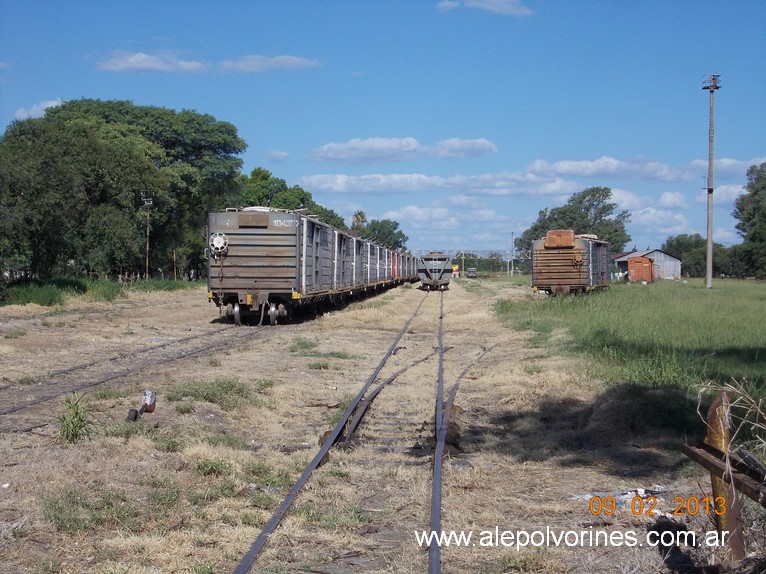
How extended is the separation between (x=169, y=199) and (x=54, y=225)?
19.1 m

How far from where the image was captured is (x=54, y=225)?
110 feet

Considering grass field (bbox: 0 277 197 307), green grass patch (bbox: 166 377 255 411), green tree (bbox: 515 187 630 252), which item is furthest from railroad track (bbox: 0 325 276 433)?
green tree (bbox: 515 187 630 252)

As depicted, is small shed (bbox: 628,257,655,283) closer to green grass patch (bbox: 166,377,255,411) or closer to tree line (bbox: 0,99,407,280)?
tree line (bbox: 0,99,407,280)

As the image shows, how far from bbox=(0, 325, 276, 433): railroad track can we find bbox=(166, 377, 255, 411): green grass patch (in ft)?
4.76

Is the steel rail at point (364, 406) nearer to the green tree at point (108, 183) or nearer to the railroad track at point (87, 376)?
the railroad track at point (87, 376)

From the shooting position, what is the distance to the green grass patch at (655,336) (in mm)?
12266

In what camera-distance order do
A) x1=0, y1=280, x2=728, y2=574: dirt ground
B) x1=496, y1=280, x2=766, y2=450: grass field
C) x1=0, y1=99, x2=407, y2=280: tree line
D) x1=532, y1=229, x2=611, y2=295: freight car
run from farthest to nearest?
x1=532, y1=229, x2=611, y2=295: freight car, x1=0, y1=99, x2=407, y2=280: tree line, x1=496, y1=280, x2=766, y2=450: grass field, x1=0, y1=280, x2=728, y2=574: dirt ground

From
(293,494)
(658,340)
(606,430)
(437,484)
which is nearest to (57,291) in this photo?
(658,340)

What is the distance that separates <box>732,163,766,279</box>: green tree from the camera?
71938mm

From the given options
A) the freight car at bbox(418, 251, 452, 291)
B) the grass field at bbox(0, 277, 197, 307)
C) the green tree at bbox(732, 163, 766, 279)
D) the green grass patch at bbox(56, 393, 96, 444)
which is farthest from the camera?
the green tree at bbox(732, 163, 766, 279)

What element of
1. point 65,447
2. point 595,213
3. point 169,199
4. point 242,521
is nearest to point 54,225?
point 169,199

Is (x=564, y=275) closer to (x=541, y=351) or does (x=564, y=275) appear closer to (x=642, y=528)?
(x=541, y=351)

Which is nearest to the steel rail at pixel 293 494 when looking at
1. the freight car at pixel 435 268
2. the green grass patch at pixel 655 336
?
the green grass patch at pixel 655 336

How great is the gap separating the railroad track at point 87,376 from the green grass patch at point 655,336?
7399 mm
